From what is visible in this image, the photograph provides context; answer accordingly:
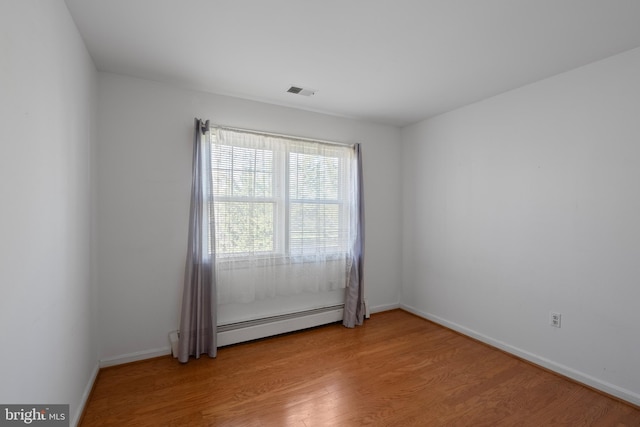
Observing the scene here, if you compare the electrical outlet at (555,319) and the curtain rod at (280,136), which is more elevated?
the curtain rod at (280,136)

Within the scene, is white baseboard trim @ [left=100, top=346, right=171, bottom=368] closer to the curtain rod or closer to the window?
the window

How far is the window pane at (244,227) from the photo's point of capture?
2822mm

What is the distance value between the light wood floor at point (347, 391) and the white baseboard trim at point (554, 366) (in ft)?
0.23

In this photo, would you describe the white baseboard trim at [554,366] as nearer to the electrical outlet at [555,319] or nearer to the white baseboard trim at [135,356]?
the electrical outlet at [555,319]

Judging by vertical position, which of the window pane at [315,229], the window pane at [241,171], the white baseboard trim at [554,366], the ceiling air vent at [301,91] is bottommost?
the white baseboard trim at [554,366]

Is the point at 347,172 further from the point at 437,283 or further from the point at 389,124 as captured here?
the point at 437,283

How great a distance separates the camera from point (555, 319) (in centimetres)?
249

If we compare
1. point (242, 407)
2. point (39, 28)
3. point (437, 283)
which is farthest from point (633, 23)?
point (242, 407)

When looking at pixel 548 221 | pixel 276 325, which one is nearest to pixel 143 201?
pixel 276 325

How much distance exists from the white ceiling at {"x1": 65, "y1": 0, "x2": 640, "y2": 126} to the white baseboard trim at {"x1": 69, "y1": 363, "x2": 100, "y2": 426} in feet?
7.96

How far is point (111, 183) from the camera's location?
2488 mm

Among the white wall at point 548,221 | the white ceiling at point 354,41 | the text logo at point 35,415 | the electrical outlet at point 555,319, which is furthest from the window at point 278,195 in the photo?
the electrical outlet at point 555,319

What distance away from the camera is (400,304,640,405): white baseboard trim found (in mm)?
2113

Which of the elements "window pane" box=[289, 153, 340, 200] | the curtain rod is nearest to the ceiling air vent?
the curtain rod
